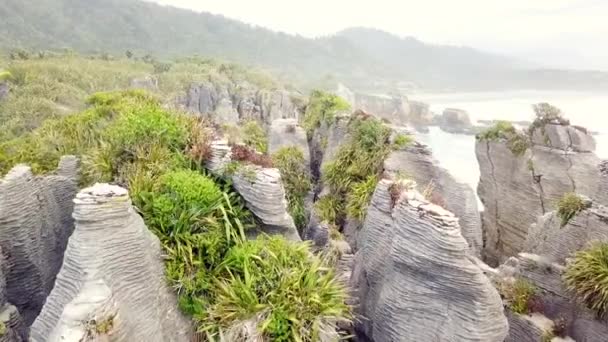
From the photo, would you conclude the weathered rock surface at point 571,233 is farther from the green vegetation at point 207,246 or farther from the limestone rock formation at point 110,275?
the limestone rock formation at point 110,275

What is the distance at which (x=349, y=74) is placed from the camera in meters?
158

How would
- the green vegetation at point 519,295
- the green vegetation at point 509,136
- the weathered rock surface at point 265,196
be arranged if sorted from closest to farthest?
1. the weathered rock surface at point 265,196
2. the green vegetation at point 519,295
3. the green vegetation at point 509,136

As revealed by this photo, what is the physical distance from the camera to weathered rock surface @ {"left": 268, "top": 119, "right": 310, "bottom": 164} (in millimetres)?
17578

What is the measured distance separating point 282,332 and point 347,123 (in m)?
10.1

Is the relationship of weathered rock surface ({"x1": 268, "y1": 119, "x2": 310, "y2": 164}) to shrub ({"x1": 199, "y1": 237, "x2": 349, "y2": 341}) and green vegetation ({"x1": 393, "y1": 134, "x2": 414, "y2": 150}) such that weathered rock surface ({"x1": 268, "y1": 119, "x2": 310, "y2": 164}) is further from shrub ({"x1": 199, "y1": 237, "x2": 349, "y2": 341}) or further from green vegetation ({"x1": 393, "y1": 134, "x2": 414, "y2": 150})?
shrub ({"x1": 199, "y1": 237, "x2": 349, "y2": 341})

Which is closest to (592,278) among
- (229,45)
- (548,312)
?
(548,312)

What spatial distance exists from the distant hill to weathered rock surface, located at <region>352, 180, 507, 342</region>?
249 ft

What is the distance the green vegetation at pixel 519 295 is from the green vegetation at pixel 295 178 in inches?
244

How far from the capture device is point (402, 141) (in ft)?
41.6

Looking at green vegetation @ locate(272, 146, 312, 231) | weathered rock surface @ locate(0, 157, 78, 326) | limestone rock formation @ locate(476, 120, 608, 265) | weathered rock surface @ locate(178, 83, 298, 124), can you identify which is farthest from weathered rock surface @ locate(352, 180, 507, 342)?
weathered rock surface @ locate(178, 83, 298, 124)

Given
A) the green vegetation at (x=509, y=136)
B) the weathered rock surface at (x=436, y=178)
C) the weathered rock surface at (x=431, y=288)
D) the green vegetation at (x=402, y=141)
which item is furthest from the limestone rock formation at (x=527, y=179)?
the weathered rock surface at (x=431, y=288)

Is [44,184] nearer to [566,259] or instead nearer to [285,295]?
[285,295]

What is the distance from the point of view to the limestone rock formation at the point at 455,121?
238 feet

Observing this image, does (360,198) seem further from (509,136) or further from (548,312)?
(509,136)
